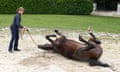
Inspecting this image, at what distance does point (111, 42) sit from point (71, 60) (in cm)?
497

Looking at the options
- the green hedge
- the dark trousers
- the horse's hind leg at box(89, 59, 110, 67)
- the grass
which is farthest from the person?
the green hedge

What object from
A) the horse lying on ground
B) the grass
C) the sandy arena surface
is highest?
the horse lying on ground

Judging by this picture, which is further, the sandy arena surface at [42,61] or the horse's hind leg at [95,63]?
the horse's hind leg at [95,63]

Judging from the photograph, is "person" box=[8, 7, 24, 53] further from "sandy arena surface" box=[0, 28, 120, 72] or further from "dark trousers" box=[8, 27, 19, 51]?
"sandy arena surface" box=[0, 28, 120, 72]

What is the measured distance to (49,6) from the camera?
33.4 metres

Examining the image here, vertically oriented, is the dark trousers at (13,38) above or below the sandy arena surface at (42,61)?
above

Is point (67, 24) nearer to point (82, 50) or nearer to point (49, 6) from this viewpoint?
point (49, 6)

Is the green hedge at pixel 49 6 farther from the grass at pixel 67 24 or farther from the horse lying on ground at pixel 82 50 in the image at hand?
the horse lying on ground at pixel 82 50

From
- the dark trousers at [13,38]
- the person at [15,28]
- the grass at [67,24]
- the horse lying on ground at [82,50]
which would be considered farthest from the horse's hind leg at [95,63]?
the grass at [67,24]

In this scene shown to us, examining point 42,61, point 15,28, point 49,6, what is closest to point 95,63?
point 42,61

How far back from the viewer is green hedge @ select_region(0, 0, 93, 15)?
32844 mm

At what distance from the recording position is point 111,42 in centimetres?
1650

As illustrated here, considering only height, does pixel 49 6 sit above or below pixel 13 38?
below

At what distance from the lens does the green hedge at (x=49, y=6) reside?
3284 centimetres
